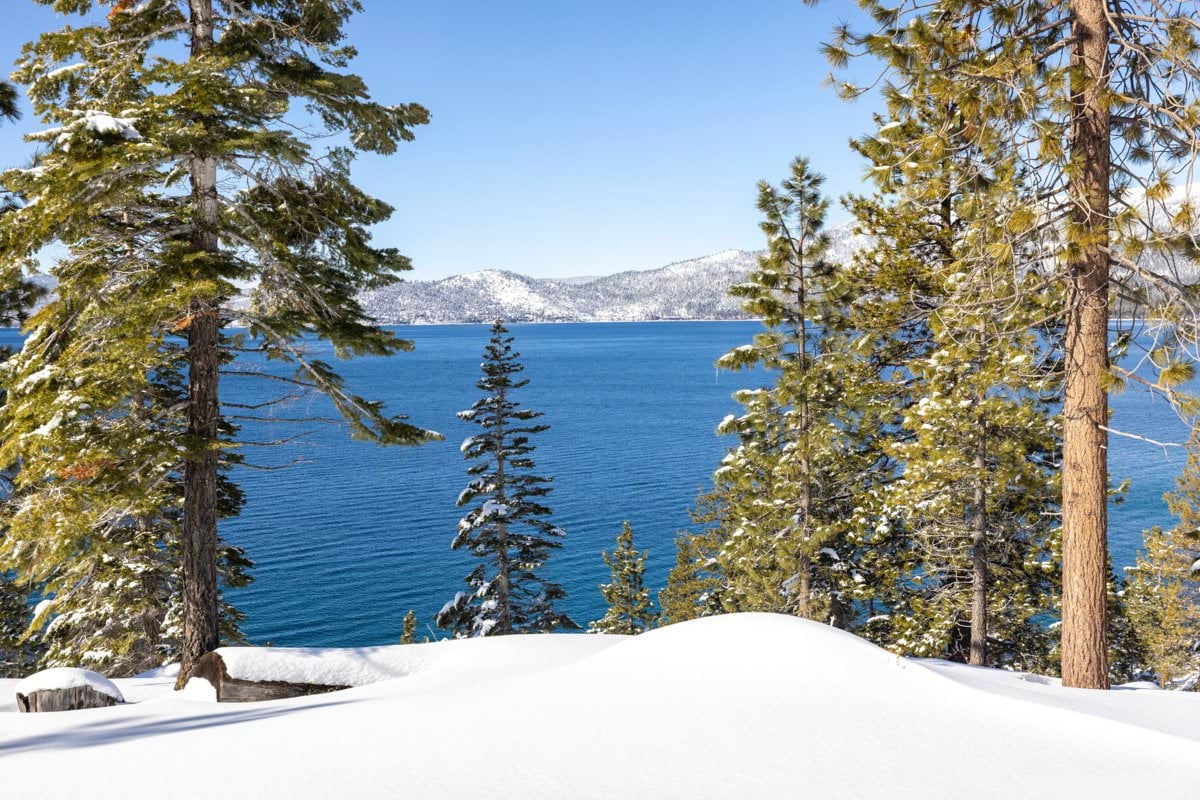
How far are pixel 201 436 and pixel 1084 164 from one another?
37.1 feet

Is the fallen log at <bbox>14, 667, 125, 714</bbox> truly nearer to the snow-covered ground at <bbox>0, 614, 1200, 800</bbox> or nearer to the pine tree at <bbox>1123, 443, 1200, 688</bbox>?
the snow-covered ground at <bbox>0, 614, 1200, 800</bbox>

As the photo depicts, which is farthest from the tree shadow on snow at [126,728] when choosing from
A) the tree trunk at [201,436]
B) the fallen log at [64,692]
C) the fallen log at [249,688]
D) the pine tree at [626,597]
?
the pine tree at [626,597]

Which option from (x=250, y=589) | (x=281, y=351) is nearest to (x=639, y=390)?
(x=250, y=589)

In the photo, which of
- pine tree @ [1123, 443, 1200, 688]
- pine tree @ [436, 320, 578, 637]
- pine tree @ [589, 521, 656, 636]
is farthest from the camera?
pine tree @ [589, 521, 656, 636]

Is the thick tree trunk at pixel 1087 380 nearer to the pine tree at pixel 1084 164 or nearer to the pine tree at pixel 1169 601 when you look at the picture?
the pine tree at pixel 1084 164

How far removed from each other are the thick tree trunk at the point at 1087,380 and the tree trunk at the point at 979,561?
591 cm

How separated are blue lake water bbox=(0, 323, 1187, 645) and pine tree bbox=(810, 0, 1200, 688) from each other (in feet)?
29.5

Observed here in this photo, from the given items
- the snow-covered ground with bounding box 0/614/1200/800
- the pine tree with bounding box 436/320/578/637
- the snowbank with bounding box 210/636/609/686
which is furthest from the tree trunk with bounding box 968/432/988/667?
the pine tree with bounding box 436/320/578/637

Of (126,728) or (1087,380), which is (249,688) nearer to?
(126,728)

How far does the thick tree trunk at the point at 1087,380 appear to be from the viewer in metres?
7.44

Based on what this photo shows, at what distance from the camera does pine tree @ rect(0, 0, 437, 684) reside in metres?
8.17

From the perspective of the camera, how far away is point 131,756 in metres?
4.54

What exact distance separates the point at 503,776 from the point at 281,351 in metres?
8.09

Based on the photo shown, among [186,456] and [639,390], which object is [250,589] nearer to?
[186,456]
